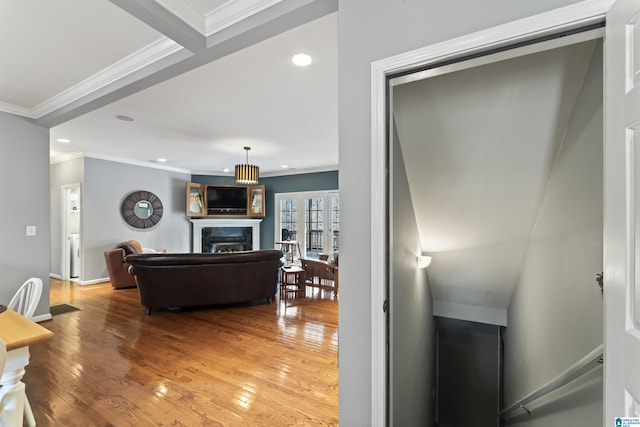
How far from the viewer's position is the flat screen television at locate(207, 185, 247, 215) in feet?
25.1

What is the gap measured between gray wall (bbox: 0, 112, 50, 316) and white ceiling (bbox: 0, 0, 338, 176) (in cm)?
27

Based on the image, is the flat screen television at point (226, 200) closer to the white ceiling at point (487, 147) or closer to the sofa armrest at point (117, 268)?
the sofa armrest at point (117, 268)

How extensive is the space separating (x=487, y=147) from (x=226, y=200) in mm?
6891

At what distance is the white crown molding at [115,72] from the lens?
2.16 metres

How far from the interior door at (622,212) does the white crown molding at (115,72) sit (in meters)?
2.30

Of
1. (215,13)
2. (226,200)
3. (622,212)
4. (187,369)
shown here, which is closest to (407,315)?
(622,212)

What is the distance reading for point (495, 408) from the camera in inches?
140

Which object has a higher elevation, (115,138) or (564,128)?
(115,138)

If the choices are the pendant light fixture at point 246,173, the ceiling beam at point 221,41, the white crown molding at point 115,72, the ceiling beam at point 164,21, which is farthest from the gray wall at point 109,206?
the ceiling beam at point 164,21

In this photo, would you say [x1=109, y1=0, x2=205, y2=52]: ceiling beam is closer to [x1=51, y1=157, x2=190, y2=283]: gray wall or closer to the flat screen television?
[x1=51, y1=157, x2=190, y2=283]: gray wall

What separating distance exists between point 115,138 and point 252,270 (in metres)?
3.09

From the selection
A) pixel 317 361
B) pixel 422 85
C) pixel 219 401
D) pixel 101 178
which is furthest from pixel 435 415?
pixel 101 178

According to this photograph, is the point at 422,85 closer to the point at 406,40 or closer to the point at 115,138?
the point at 406,40

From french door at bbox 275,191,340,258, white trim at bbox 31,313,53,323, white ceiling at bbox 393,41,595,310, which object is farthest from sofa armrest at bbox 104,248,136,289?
white ceiling at bbox 393,41,595,310
